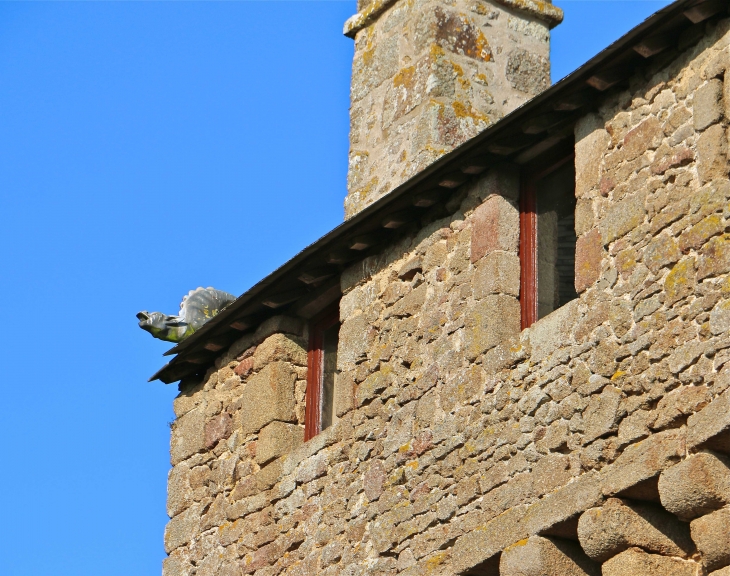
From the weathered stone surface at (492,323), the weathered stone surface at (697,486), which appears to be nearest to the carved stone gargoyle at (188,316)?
the weathered stone surface at (492,323)

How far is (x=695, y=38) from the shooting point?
723 centimetres

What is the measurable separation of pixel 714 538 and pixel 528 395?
1.38 meters

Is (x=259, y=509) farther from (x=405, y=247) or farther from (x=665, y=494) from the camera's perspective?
(x=665, y=494)

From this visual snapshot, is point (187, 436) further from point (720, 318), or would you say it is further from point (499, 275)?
point (720, 318)

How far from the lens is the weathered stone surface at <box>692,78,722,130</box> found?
700 cm

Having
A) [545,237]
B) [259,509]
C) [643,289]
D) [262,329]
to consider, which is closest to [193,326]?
[262,329]

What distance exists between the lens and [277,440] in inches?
373

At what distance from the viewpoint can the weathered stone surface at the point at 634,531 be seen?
268 inches

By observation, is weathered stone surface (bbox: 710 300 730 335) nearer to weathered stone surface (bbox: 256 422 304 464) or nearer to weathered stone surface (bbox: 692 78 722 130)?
weathered stone surface (bbox: 692 78 722 130)

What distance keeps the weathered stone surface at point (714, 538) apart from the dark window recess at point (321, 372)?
129 inches

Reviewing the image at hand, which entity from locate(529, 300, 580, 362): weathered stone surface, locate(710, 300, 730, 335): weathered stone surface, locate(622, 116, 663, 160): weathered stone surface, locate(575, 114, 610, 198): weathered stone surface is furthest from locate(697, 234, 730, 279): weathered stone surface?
locate(575, 114, 610, 198): weathered stone surface

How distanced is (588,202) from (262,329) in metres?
2.86

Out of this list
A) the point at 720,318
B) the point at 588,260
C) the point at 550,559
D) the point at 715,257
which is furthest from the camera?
the point at 588,260

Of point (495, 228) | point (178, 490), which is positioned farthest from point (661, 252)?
point (178, 490)
